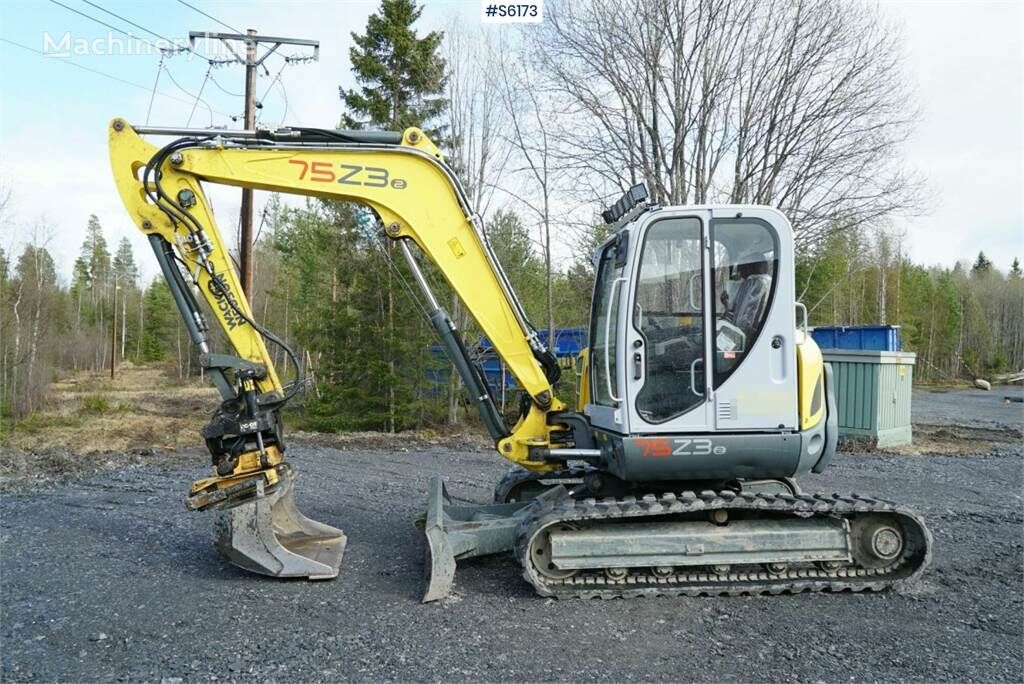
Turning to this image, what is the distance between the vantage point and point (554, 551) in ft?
15.2

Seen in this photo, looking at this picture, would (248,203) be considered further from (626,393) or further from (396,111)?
(626,393)

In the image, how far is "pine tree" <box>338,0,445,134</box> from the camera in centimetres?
1628

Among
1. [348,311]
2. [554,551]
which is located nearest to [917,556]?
[554,551]

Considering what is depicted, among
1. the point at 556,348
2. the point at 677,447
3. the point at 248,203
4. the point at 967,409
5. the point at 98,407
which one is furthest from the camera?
the point at 967,409

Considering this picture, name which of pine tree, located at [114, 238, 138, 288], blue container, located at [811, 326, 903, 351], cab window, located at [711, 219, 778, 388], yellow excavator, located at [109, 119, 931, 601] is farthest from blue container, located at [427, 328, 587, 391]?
pine tree, located at [114, 238, 138, 288]

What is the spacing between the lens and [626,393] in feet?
15.6

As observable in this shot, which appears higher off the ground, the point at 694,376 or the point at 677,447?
the point at 694,376

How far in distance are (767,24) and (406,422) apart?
1117cm

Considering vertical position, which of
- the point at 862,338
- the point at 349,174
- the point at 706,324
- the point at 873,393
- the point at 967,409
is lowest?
the point at 967,409

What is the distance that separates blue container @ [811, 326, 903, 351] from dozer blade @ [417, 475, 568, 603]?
945 cm

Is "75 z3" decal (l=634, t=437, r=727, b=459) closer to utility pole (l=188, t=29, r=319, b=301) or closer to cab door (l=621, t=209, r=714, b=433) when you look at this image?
cab door (l=621, t=209, r=714, b=433)

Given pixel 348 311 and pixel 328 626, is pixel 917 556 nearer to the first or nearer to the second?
pixel 328 626

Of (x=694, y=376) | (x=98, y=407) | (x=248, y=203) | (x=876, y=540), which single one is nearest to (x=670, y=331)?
(x=694, y=376)

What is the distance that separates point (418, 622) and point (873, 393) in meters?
10.7
